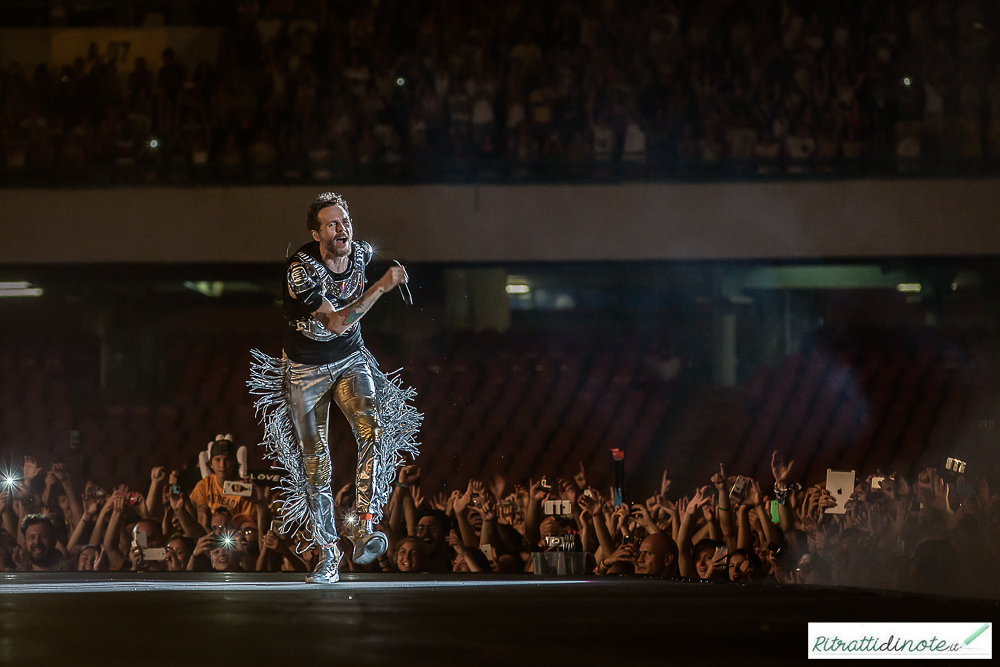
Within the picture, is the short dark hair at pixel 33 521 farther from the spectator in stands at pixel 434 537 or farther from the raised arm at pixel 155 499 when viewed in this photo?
the spectator in stands at pixel 434 537

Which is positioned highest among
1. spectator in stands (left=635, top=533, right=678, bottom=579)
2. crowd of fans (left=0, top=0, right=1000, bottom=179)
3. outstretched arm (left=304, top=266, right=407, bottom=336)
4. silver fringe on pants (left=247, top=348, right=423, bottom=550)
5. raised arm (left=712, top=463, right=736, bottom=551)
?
crowd of fans (left=0, top=0, right=1000, bottom=179)

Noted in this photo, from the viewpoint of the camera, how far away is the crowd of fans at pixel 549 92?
8523mm

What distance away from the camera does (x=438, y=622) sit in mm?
2469

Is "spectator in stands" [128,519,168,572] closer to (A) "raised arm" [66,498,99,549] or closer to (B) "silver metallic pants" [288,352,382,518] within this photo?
(A) "raised arm" [66,498,99,549]

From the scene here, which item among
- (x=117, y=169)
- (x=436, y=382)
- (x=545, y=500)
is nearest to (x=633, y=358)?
(x=436, y=382)

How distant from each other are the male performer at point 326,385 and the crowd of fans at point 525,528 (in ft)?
3.01

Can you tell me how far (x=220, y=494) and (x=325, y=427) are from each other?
238 cm

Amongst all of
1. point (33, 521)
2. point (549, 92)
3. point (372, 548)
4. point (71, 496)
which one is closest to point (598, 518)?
point (372, 548)

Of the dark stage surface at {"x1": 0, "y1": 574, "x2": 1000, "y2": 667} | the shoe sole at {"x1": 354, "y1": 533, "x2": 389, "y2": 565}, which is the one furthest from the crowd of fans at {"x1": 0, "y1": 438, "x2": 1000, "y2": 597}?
the dark stage surface at {"x1": 0, "y1": 574, "x2": 1000, "y2": 667}

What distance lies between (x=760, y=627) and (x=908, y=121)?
7.00 meters

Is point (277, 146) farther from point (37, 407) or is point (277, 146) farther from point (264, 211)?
point (37, 407)

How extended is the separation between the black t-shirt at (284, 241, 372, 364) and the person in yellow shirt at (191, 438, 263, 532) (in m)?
2.35

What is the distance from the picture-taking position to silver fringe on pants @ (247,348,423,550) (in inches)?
156

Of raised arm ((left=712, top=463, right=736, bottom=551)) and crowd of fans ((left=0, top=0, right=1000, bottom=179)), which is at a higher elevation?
crowd of fans ((left=0, top=0, right=1000, bottom=179))
